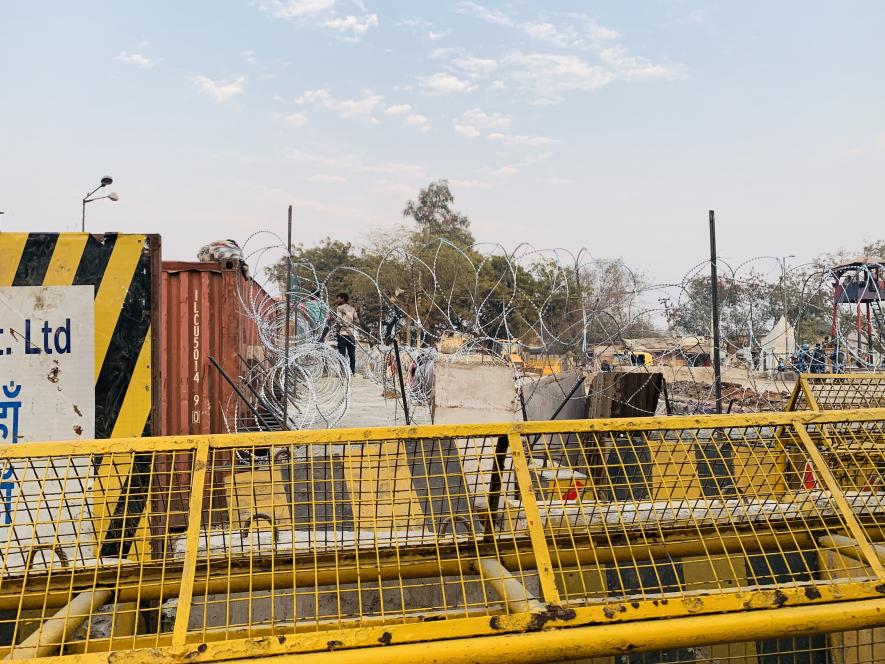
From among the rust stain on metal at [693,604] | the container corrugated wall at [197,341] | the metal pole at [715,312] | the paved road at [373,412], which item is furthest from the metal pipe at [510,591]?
the paved road at [373,412]

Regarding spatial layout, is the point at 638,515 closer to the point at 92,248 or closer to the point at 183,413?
the point at 92,248

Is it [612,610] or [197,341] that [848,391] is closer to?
[612,610]

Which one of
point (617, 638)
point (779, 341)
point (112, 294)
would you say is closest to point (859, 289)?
point (779, 341)

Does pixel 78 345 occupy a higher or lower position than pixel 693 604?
higher

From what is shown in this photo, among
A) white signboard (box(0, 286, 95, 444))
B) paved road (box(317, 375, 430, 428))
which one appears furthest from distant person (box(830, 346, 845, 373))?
white signboard (box(0, 286, 95, 444))

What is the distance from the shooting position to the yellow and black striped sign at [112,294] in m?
2.90

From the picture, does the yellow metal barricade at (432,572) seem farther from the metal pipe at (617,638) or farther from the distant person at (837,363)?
the distant person at (837,363)

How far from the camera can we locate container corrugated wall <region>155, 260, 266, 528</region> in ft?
19.3

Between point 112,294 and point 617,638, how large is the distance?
243 centimetres

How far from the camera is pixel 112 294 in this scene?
9.71ft

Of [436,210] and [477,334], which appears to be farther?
[436,210]

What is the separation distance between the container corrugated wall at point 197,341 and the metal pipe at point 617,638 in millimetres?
4590

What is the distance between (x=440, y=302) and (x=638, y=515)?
732 inches

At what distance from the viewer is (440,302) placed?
2166 centimetres
